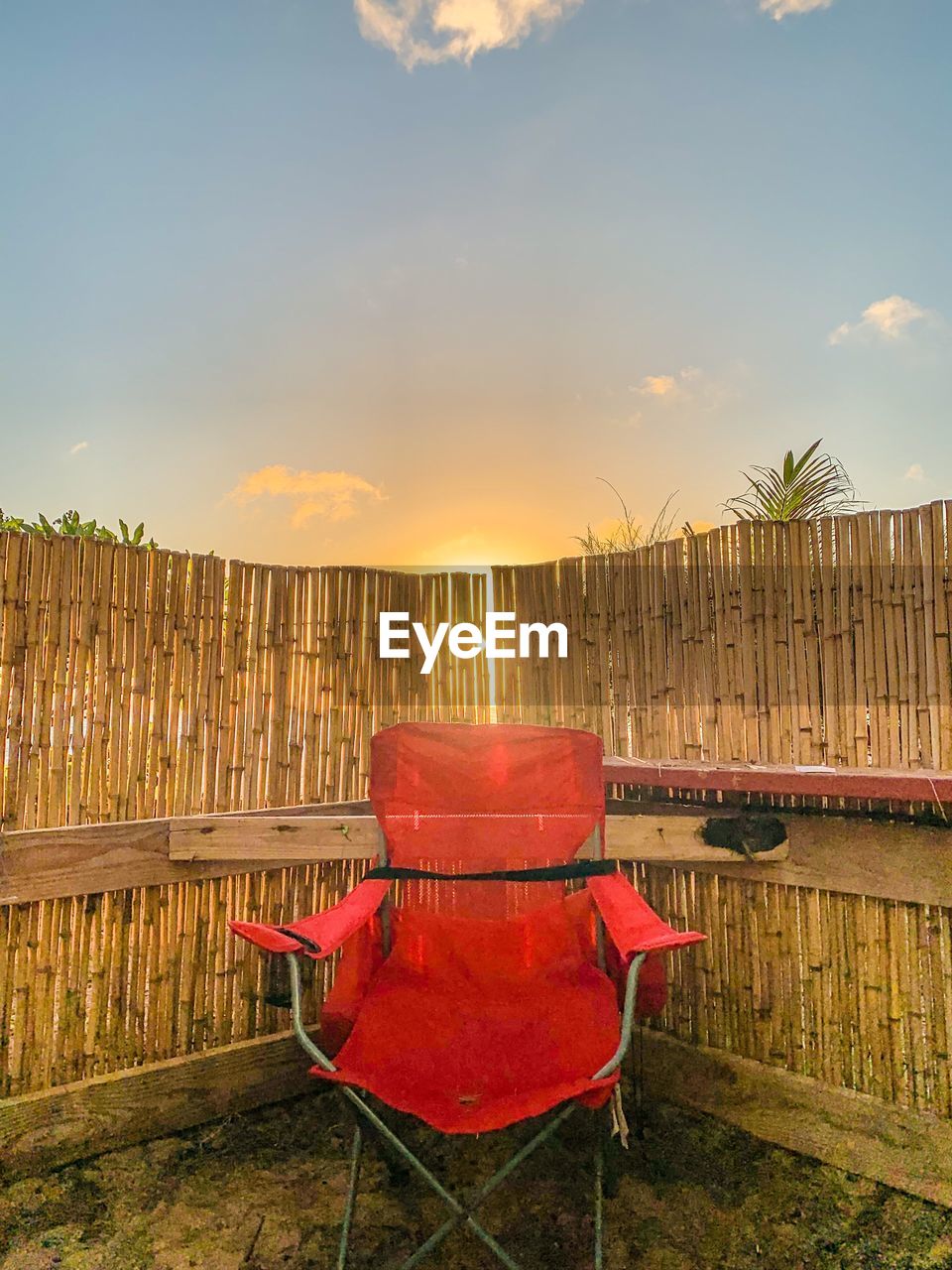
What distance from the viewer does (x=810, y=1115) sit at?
2.18 m

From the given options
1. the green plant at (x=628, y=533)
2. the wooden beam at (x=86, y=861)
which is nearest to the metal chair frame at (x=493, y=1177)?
the wooden beam at (x=86, y=861)

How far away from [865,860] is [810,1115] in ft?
2.42

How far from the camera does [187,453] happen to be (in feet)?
14.9

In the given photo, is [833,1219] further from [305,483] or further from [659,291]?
[305,483]

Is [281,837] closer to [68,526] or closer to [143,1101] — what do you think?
[143,1101]

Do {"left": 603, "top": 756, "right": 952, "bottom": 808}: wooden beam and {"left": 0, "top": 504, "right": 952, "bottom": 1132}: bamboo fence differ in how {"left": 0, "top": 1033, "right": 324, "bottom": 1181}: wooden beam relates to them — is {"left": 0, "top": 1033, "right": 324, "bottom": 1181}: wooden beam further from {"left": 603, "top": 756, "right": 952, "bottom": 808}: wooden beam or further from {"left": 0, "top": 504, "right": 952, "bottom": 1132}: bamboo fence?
{"left": 603, "top": 756, "right": 952, "bottom": 808}: wooden beam

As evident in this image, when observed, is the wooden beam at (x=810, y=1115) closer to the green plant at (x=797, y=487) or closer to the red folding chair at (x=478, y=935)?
the red folding chair at (x=478, y=935)

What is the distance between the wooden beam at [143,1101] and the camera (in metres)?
2.12

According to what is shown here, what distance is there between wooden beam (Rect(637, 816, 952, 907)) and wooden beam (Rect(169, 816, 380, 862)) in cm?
92

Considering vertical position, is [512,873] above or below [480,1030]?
above

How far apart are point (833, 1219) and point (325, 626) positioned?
226 centimetres

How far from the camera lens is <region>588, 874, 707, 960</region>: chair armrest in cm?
145

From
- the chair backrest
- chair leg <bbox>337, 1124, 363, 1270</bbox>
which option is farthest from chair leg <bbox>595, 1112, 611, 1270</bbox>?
the chair backrest

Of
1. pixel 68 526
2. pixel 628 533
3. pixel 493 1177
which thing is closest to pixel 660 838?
pixel 493 1177
